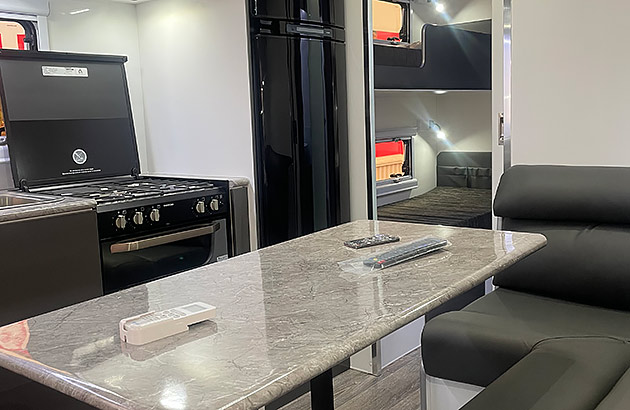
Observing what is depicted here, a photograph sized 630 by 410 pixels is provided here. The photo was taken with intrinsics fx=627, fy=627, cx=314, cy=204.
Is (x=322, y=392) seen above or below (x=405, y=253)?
below

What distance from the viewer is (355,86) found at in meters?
3.31

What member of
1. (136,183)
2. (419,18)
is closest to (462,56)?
(419,18)

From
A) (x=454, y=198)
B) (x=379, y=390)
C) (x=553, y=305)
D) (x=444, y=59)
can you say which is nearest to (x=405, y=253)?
(x=553, y=305)

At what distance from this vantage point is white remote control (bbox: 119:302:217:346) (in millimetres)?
1074

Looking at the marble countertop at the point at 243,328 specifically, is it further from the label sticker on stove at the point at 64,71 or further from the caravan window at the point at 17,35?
the caravan window at the point at 17,35

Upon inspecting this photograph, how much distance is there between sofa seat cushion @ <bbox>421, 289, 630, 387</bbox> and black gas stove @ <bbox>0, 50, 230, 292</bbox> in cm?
114

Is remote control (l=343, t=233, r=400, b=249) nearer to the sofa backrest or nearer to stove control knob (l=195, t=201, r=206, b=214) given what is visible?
the sofa backrest

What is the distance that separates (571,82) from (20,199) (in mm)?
2367

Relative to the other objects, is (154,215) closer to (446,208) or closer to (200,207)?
(200,207)

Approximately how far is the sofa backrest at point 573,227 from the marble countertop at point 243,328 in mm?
835

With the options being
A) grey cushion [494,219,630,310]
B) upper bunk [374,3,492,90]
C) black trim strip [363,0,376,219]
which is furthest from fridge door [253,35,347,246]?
grey cushion [494,219,630,310]

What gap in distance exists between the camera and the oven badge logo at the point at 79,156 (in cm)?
299

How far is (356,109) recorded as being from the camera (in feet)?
10.9

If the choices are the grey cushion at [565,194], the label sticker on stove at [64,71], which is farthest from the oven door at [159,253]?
the grey cushion at [565,194]
